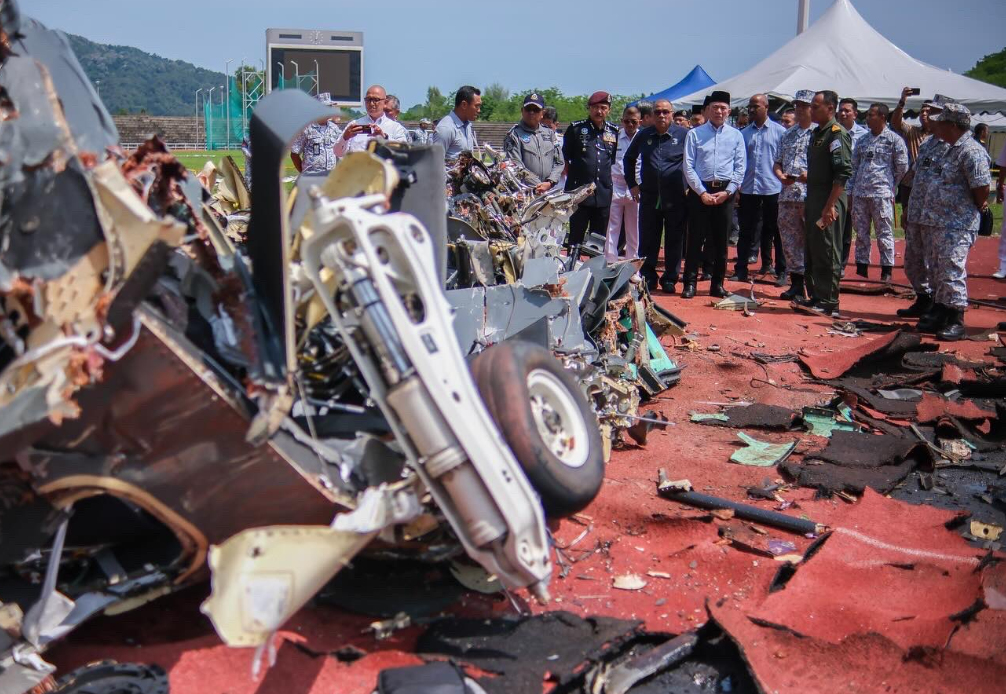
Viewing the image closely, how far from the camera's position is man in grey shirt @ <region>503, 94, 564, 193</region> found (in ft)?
31.8

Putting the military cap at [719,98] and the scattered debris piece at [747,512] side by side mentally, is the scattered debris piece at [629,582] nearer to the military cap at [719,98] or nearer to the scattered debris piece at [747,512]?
the scattered debris piece at [747,512]

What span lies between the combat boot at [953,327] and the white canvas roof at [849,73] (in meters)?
11.9

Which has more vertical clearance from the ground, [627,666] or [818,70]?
[818,70]

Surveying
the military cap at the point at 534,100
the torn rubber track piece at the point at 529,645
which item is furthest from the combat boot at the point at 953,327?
the torn rubber track piece at the point at 529,645

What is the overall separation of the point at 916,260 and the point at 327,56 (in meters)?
23.7

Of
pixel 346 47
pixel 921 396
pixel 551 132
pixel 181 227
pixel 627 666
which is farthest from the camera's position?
pixel 346 47

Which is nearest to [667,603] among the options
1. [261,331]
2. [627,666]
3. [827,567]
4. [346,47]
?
[627,666]

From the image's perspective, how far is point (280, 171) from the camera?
10.5ft

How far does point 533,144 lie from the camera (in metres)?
9.78

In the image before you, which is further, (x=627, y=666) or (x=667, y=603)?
(x=667, y=603)

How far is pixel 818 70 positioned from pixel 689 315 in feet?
45.0

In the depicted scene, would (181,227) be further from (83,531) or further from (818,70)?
(818,70)

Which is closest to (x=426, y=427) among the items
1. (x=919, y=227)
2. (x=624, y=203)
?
(x=919, y=227)

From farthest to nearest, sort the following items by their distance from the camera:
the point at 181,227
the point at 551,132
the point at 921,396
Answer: the point at 551,132 → the point at 921,396 → the point at 181,227
